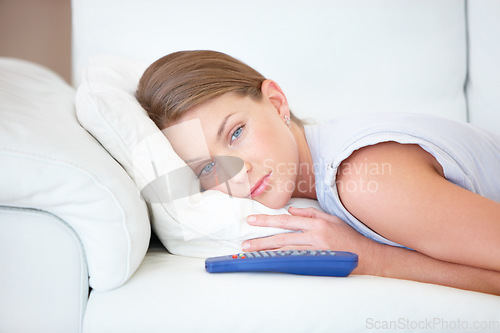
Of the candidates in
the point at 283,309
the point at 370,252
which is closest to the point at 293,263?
the point at 283,309

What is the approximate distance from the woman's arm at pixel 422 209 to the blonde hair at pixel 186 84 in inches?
13.1

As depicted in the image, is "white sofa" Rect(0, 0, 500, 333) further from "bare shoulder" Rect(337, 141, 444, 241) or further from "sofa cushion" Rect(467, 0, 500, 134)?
"sofa cushion" Rect(467, 0, 500, 134)

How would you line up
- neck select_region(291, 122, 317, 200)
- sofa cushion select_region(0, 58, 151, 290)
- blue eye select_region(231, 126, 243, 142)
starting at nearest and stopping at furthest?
1. sofa cushion select_region(0, 58, 151, 290)
2. blue eye select_region(231, 126, 243, 142)
3. neck select_region(291, 122, 317, 200)

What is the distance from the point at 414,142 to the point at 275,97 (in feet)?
1.25

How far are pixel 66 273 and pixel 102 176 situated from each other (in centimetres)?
14

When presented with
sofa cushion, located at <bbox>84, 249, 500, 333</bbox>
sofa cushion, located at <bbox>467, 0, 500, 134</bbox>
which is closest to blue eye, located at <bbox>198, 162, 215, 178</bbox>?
sofa cushion, located at <bbox>84, 249, 500, 333</bbox>

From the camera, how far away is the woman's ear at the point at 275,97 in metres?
0.97

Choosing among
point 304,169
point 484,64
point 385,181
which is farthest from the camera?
point 484,64

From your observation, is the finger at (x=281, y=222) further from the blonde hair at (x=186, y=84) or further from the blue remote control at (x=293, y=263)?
the blonde hair at (x=186, y=84)

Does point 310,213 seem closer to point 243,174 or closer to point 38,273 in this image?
point 243,174

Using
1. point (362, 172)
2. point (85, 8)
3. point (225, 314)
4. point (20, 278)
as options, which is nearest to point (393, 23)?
point (362, 172)

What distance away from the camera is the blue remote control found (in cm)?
58

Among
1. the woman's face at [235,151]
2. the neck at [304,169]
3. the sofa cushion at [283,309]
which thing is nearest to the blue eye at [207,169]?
the woman's face at [235,151]

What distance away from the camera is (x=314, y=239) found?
2.35 feet
